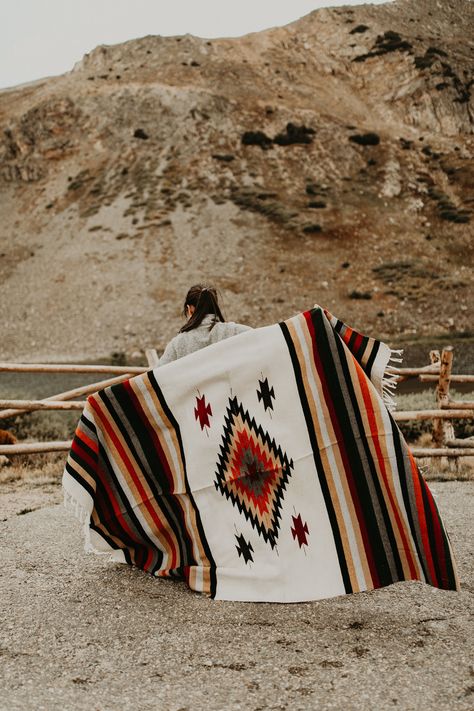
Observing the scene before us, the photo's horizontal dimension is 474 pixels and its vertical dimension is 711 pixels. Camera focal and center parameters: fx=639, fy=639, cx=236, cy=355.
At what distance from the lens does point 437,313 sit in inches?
1151

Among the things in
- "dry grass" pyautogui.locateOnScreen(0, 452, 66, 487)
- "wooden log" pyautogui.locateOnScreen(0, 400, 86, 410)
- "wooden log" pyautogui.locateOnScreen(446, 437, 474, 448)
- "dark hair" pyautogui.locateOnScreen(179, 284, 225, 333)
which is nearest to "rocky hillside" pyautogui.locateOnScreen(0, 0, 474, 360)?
"dry grass" pyautogui.locateOnScreen(0, 452, 66, 487)

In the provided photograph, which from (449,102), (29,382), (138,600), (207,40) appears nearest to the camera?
(138,600)

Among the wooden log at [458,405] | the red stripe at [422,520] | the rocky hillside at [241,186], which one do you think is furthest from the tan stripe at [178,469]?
the rocky hillside at [241,186]

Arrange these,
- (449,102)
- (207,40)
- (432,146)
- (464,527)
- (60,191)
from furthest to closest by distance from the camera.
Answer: (207,40), (449,102), (432,146), (60,191), (464,527)

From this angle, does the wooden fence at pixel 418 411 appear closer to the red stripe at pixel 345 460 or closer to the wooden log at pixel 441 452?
the wooden log at pixel 441 452

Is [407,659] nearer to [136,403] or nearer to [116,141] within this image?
[136,403]

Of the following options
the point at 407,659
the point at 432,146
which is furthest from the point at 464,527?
the point at 432,146

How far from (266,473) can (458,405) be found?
5.16 meters

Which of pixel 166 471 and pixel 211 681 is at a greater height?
pixel 166 471

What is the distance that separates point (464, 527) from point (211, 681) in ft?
9.84

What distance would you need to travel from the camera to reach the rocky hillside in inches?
1190

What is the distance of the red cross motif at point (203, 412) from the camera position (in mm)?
3482

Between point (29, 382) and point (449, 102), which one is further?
point (449, 102)

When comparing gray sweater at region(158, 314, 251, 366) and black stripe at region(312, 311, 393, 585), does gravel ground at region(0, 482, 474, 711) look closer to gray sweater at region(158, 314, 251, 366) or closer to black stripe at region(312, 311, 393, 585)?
black stripe at region(312, 311, 393, 585)
